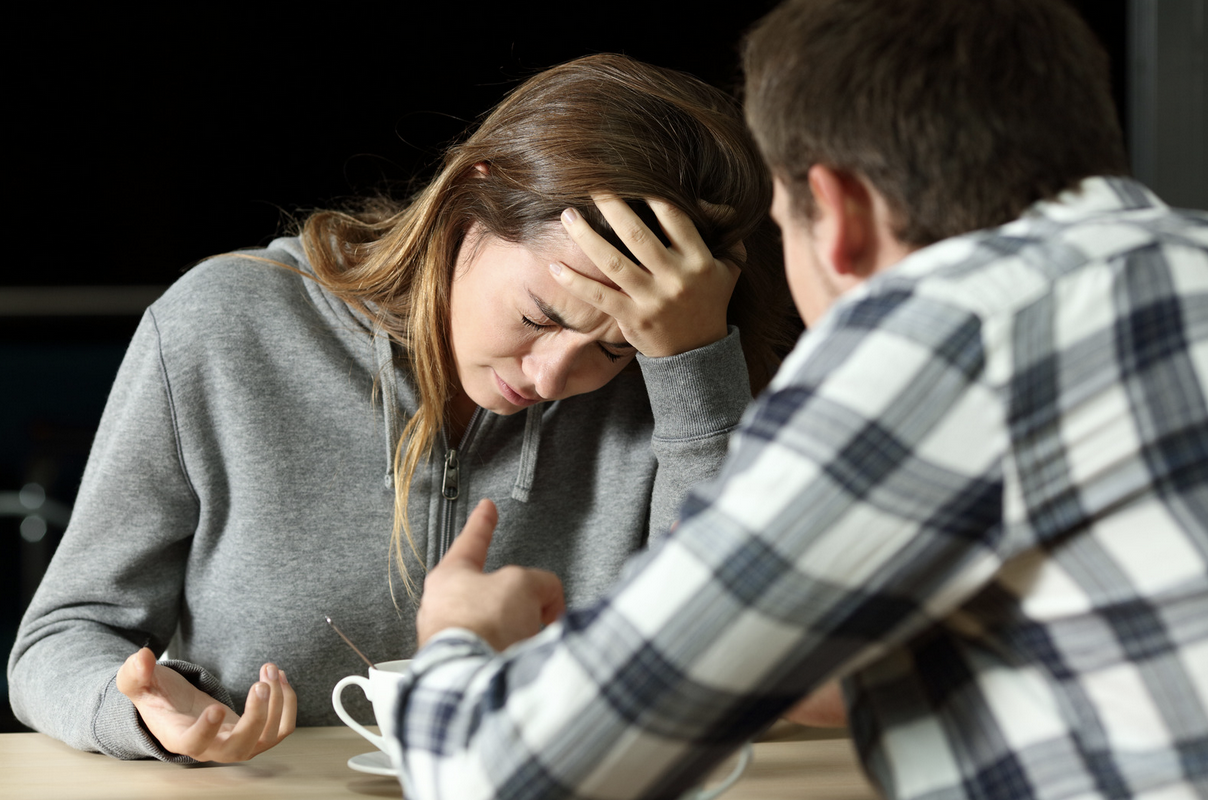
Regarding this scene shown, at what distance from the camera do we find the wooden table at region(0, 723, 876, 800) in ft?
2.65

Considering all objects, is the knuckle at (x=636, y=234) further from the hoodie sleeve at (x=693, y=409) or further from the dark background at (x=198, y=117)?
the dark background at (x=198, y=117)

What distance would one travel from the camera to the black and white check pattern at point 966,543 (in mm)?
474

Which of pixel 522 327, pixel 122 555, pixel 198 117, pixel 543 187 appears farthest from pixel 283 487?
pixel 198 117

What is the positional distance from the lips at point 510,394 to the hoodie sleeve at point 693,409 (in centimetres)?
14

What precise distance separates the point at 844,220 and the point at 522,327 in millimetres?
565

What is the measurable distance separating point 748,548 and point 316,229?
957 millimetres

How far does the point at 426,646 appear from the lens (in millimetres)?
619

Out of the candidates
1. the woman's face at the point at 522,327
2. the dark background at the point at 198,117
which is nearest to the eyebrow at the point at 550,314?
the woman's face at the point at 522,327

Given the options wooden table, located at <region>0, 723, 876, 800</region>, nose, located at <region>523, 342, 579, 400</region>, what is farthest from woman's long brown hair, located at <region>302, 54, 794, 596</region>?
wooden table, located at <region>0, 723, 876, 800</region>

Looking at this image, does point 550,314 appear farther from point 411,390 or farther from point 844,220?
point 844,220

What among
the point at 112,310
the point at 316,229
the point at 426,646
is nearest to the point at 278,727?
the point at 426,646

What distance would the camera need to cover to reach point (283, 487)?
3.87ft

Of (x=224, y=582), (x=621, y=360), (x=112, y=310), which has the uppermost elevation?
(x=621, y=360)

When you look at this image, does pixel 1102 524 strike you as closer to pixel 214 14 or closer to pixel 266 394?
pixel 266 394
